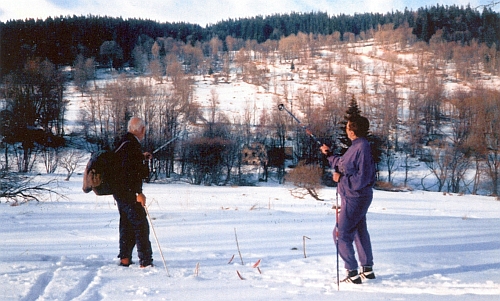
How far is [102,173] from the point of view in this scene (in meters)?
4.62

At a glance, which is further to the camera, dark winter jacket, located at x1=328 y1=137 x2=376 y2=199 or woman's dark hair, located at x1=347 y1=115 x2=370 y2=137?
woman's dark hair, located at x1=347 y1=115 x2=370 y2=137

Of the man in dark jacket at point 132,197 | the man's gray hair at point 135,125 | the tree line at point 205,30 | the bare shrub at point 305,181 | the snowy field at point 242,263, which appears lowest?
the bare shrub at point 305,181

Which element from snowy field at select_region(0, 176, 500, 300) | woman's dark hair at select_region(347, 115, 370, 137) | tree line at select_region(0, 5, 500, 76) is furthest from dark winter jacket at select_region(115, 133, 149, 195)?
tree line at select_region(0, 5, 500, 76)

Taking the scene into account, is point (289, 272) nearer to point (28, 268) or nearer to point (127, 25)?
point (28, 268)

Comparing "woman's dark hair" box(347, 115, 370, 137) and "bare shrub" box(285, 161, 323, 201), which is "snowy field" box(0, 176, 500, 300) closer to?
"woman's dark hair" box(347, 115, 370, 137)

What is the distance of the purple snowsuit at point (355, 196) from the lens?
416 cm

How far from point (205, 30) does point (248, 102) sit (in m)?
69.6

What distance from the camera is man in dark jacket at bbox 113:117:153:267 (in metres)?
4.67

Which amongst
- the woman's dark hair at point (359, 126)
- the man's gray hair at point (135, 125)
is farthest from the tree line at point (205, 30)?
the woman's dark hair at point (359, 126)

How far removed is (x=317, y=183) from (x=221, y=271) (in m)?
26.5

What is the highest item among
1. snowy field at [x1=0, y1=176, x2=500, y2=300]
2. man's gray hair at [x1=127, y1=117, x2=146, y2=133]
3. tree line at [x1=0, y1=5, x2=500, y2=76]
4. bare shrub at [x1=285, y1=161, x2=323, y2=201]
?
tree line at [x1=0, y1=5, x2=500, y2=76]

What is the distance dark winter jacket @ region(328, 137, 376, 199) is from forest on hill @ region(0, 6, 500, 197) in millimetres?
9373

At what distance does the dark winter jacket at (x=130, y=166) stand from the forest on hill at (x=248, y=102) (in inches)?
281

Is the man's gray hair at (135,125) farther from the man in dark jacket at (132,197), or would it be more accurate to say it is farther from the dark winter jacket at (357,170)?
the dark winter jacket at (357,170)
